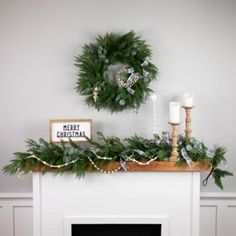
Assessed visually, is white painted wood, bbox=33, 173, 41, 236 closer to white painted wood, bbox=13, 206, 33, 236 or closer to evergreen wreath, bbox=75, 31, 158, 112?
white painted wood, bbox=13, 206, 33, 236

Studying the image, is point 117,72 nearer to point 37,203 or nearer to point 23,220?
point 37,203

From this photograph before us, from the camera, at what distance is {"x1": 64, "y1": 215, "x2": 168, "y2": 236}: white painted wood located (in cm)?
267

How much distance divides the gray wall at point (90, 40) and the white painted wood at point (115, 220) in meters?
0.60

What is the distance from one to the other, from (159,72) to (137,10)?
0.46 metres

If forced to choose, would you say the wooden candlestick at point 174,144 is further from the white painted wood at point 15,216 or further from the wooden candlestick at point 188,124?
the white painted wood at point 15,216

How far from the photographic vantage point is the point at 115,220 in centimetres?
268

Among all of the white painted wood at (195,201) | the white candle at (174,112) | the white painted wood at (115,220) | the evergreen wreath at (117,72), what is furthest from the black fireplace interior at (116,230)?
the evergreen wreath at (117,72)

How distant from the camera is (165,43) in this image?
9.46ft

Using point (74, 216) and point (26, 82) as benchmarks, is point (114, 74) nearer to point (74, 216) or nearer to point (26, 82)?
point (26, 82)

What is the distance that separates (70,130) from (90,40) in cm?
65

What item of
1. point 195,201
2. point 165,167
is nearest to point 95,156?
point 165,167

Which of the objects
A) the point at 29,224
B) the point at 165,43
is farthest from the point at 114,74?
the point at 29,224

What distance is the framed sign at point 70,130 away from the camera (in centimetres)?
282

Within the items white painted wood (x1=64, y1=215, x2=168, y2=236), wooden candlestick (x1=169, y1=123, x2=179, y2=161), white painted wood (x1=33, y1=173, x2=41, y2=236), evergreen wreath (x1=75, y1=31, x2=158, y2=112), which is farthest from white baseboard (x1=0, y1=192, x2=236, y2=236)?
evergreen wreath (x1=75, y1=31, x2=158, y2=112)
